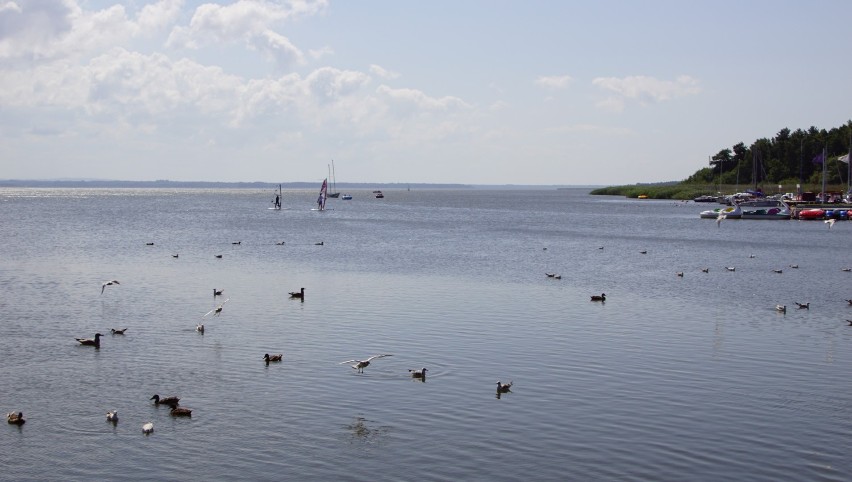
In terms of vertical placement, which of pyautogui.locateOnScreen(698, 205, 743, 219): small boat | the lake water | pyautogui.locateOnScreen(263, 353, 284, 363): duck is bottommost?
the lake water

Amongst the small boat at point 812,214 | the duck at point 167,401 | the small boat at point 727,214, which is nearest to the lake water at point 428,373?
the duck at point 167,401

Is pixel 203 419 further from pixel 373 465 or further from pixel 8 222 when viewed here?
pixel 8 222

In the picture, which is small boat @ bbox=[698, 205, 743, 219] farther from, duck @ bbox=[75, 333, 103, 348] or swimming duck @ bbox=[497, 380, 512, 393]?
duck @ bbox=[75, 333, 103, 348]

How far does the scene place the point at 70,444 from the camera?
67.2 feet

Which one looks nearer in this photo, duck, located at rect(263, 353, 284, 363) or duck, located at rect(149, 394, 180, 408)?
duck, located at rect(149, 394, 180, 408)

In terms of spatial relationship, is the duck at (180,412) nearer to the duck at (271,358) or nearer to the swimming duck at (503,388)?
the duck at (271,358)

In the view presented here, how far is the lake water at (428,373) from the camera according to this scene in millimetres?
19766

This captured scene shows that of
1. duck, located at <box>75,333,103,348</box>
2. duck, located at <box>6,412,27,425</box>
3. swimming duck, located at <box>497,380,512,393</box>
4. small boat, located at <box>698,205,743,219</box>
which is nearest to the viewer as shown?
duck, located at <box>6,412,27,425</box>

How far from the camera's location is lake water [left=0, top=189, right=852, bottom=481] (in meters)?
19.8

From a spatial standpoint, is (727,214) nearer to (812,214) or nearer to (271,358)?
(812,214)

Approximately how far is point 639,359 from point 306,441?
1307 centimetres

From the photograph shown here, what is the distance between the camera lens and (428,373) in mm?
26891

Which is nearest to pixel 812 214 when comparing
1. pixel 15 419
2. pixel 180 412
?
pixel 180 412

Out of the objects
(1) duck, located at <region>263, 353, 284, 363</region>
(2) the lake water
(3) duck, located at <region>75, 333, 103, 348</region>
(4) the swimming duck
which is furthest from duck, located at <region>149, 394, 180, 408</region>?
(4) the swimming duck
